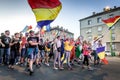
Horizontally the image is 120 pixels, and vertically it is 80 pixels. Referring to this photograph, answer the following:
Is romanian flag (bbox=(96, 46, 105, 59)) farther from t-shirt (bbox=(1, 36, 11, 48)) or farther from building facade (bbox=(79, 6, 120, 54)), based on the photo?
building facade (bbox=(79, 6, 120, 54))

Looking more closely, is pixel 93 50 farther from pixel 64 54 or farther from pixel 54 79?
pixel 54 79

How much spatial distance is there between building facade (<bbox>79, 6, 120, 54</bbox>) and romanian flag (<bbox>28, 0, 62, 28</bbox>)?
4419 cm

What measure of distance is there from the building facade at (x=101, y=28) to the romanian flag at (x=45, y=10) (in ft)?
145

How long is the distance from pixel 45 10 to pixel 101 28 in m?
52.0

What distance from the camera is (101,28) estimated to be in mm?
59969

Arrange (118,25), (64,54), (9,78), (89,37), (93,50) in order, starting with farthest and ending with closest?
(89,37), (118,25), (93,50), (64,54), (9,78)

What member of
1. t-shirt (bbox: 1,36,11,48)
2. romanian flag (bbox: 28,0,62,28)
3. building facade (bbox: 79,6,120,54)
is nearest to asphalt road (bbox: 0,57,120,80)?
t-shirt (bbox: 1,36,11,48)

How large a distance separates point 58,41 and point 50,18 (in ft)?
8.33

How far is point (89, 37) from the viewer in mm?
64250

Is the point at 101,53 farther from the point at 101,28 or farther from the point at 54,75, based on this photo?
the point at 101,28

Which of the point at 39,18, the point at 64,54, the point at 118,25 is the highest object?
the point at 118,25

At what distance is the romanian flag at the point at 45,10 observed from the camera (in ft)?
29.4

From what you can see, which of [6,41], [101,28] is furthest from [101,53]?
[101,28]

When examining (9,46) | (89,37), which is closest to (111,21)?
(9,46)
